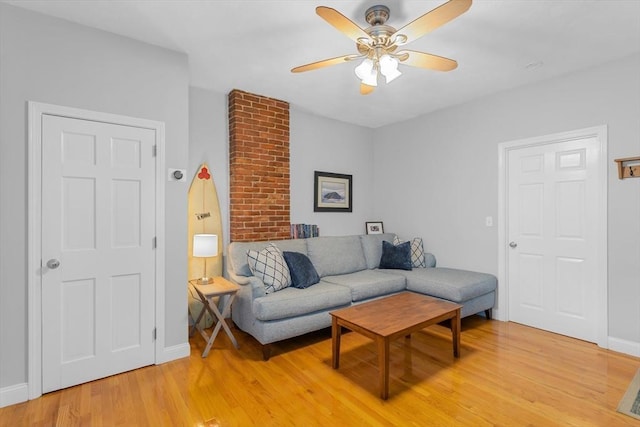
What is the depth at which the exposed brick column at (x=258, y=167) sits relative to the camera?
3609 millimetres

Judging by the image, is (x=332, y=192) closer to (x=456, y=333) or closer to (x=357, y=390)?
(x=456, y=333)

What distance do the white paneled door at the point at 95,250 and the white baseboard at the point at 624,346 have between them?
4031mm

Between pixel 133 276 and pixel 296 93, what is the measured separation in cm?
250

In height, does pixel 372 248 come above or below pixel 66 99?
below

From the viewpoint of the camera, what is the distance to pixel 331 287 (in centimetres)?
319

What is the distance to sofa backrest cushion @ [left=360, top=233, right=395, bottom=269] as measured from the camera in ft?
14.1

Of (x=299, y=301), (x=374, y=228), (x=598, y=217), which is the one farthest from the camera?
(x=374, y=228)

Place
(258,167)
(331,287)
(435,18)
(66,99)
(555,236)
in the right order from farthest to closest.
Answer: (258,167)
(555,236)
(331,287)
(66,99)
(435,18)

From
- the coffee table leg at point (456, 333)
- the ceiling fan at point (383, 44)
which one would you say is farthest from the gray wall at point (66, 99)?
the coffee table leg at point (456, 333)

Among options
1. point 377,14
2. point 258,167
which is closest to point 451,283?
point 258,167

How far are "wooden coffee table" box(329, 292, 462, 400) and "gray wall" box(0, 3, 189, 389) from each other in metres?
1.41

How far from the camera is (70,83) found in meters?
2.30

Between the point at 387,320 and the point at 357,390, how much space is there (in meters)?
0.54

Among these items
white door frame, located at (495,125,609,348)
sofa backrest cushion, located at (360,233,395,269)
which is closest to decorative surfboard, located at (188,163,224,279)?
sofa backrest cushion, located at (360,233,395,269)
